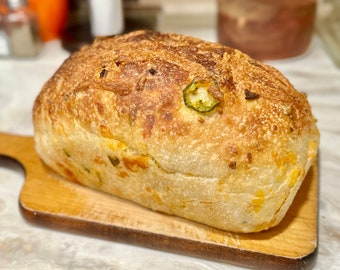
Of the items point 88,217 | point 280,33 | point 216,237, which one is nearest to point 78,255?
point 88,217

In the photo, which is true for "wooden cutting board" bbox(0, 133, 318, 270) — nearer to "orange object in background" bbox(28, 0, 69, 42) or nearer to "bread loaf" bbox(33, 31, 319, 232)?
"bread loaf" bbox(33, 31, 319, 232)

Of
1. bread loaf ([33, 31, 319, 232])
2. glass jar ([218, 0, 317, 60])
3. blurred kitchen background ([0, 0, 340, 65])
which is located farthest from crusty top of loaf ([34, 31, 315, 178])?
blurred kitchen background ([0, 0, 340, 65])

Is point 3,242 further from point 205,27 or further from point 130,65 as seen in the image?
point 205,27

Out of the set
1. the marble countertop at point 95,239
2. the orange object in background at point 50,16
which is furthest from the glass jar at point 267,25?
the orange object in background at point 50,16

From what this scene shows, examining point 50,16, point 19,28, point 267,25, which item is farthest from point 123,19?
point 267,25

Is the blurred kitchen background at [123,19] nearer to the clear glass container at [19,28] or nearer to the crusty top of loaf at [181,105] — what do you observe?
the clear glass container at [19,28]
